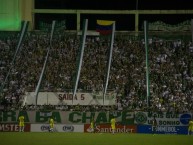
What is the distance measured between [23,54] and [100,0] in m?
11.7

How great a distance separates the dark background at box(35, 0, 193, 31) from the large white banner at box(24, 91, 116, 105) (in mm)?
12775

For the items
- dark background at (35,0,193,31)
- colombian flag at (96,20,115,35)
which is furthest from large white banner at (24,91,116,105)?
dark background at (35,0,193,31)

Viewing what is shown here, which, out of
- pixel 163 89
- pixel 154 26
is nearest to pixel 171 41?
pixel 154 26

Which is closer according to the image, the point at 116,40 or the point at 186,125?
the point at 186,125

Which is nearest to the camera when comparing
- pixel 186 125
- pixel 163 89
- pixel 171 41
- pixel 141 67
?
pixel 186 125

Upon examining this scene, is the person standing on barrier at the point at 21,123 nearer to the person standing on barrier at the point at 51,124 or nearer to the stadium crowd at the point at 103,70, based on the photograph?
the person standing on barrier at the point at 51,124

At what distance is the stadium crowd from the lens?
4344 centimetres

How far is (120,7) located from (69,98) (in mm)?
15767

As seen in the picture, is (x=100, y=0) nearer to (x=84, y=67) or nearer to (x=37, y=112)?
(x=84, y=67)

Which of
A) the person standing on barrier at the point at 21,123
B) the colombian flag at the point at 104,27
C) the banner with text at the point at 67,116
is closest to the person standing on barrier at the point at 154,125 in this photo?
the banner with text at the point at 67,116

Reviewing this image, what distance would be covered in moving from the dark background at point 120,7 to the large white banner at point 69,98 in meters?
12.8

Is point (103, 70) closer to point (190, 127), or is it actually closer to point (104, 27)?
point (104, 27)

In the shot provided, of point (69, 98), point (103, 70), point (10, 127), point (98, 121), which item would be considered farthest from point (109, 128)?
point (103, 70)

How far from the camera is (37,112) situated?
40.3 meters
